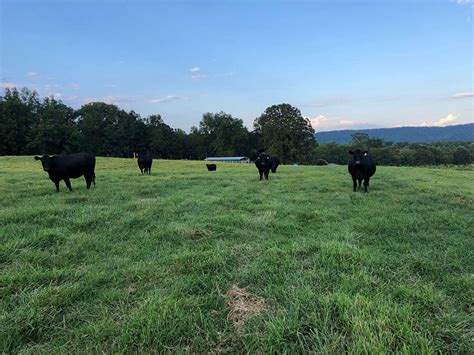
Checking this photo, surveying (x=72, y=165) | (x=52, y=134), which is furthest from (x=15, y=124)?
(x=72, y=165)

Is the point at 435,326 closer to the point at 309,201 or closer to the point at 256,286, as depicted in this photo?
the point at 256,286

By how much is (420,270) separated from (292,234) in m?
2.11

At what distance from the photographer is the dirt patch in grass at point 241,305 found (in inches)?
116

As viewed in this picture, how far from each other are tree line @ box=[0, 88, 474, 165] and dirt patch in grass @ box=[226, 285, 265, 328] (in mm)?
52954

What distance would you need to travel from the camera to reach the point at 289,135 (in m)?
63.6

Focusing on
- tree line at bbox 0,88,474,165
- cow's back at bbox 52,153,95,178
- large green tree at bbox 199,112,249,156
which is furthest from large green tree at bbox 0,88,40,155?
cow's back at bbox 52,153,95,178

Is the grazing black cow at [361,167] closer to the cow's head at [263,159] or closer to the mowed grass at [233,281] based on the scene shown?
the mowed grass at [233,281]

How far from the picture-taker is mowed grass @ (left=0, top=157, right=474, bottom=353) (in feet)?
8.52

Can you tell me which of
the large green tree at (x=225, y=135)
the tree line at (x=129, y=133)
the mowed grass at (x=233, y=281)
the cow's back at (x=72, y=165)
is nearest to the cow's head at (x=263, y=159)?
the cow's back at (x=72, y=165)

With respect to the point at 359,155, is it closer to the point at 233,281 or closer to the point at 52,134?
the point at 233,281

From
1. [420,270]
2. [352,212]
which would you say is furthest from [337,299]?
[352,212]

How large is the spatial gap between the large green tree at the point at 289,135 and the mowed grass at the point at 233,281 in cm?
5675

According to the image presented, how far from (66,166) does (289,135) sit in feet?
184

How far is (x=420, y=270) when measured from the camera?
4.00 metres
